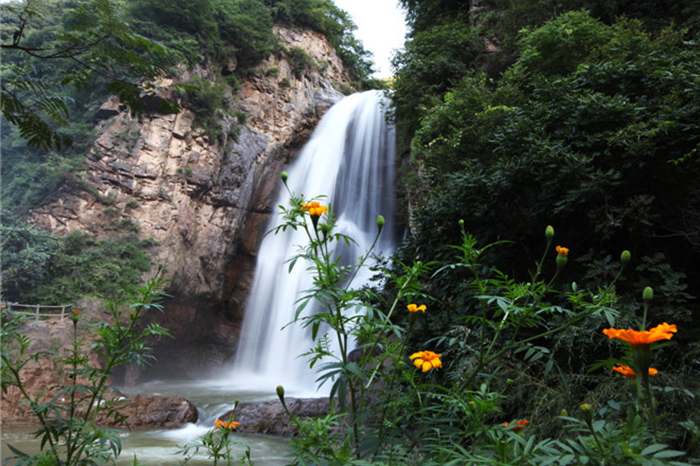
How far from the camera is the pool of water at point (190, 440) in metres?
5.65

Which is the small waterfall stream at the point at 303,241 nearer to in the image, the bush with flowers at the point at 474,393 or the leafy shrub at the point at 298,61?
the leafy shrub at the point at 298,61

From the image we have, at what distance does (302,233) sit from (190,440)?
1006 centimetres

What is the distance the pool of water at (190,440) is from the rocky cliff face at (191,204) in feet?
11.8

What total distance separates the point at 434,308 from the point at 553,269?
1.13m

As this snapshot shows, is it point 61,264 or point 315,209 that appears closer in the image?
point 315,209

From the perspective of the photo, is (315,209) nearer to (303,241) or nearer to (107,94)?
(303,241)

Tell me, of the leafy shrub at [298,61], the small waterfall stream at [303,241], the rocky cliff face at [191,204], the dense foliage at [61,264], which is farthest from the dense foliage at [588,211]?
the leafy shrub at [298,61]

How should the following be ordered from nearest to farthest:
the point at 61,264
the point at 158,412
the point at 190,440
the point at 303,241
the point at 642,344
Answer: the point at 642,344 < the point at 190,440 < the point at 158,412 < the point at 61,264 < the point at 303,241

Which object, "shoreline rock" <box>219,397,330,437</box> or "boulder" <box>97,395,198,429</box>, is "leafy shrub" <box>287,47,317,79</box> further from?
"shoreline rock" <box>219,397,330,437</box>

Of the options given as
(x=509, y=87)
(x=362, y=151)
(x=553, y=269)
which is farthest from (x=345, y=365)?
(x=362, y=151)

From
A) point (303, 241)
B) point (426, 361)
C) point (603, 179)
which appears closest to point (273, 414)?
point (603, 179)

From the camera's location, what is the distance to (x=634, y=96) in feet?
13.7

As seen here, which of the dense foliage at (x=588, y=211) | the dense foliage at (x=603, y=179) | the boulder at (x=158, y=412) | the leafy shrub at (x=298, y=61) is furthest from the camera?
the leafy shrub at (x=298, y=61)

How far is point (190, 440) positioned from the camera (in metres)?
6.61
